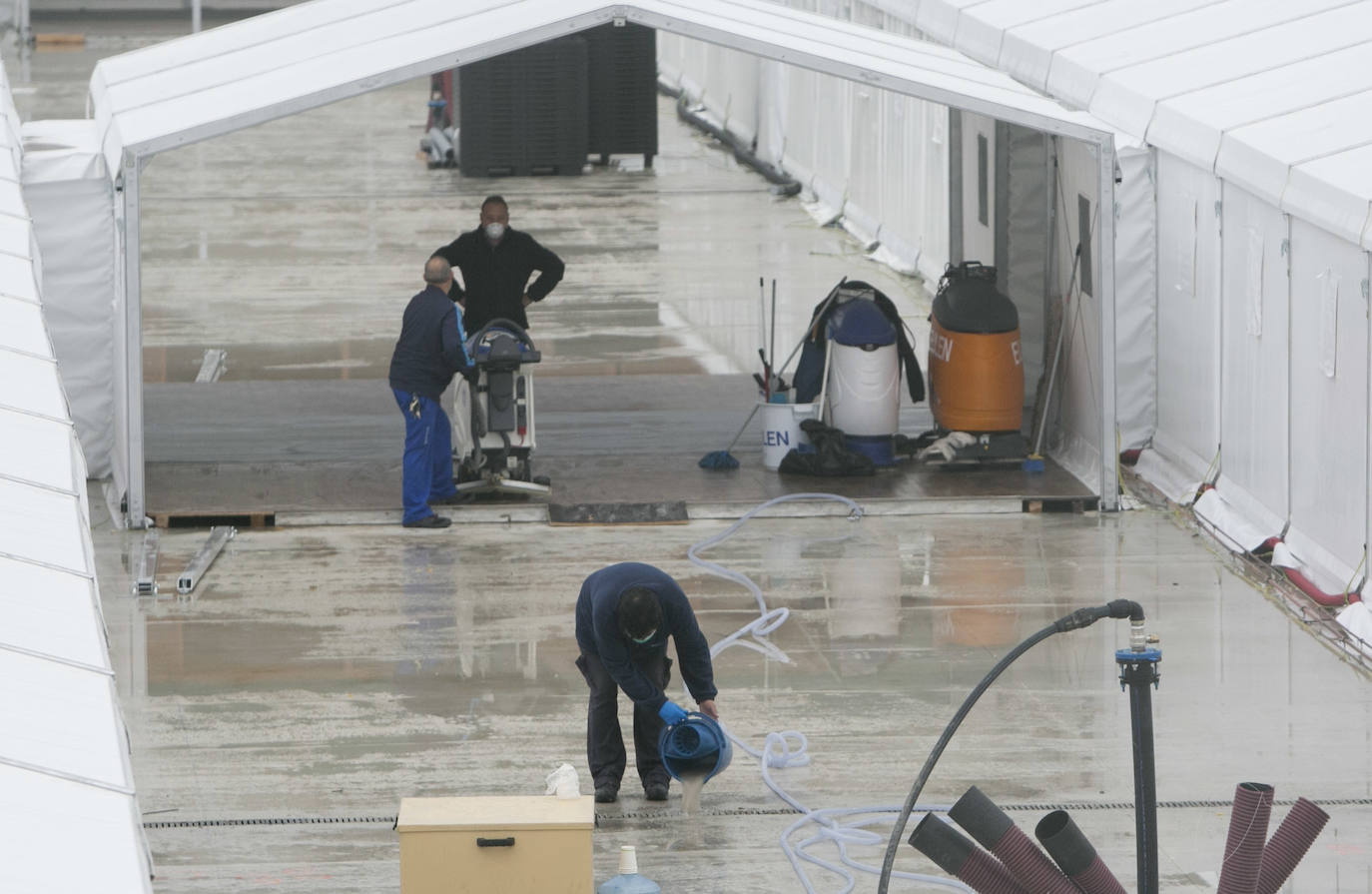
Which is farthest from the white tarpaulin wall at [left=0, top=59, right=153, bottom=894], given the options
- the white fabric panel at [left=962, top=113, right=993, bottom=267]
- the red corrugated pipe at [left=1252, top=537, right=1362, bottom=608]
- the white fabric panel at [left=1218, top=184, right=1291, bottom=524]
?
the white fabric panel at [left=962, top=113, right=993, bottom=267]

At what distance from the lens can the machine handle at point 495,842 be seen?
7.68m

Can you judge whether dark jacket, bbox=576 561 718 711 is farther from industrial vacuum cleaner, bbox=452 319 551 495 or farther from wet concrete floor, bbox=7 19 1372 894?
industrial vacuum cleaner, bbox=452 319 551 495

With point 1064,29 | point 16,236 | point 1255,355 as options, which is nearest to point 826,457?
point 1255,355

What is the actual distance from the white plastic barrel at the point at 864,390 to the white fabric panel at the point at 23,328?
827cm

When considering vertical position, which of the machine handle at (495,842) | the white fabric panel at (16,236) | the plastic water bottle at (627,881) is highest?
the white fabric panel at (16,236)

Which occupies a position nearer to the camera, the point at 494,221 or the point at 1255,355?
the point at 1255,355

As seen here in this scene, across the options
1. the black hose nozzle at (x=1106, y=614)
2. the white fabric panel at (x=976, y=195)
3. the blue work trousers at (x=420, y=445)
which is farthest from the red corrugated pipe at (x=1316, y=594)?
the white fabric panel at (x=976, y=195)

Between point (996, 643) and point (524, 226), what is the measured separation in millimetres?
17642

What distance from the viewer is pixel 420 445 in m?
14.4

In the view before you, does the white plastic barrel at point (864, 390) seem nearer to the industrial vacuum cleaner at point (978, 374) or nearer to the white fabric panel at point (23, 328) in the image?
the industrial vacuum cleaner at point (978, 374)

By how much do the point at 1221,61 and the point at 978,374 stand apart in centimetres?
315

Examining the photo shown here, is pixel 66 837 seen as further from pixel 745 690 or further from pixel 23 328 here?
pixel 745 690

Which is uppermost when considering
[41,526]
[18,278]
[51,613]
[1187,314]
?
[18,278]

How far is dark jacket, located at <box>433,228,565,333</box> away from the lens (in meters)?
15.6
